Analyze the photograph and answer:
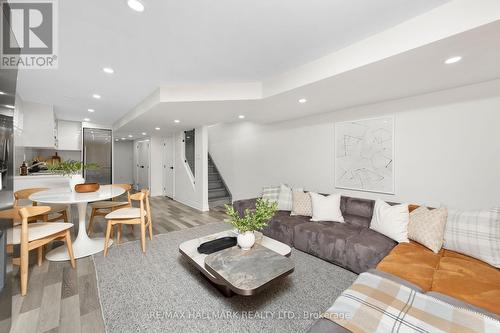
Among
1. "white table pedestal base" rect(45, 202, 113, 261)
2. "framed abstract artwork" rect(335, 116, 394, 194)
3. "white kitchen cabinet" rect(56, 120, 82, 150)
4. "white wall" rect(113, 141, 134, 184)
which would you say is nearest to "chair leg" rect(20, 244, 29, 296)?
"white table pedestal base" rect(45, 202, 113, 261)

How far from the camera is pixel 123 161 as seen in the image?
334 inches

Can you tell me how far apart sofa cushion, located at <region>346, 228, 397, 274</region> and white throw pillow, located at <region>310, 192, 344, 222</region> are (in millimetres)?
563

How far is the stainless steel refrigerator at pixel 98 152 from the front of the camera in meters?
5.70

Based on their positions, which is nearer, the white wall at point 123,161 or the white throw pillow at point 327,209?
the white throw pillow at point 327,209

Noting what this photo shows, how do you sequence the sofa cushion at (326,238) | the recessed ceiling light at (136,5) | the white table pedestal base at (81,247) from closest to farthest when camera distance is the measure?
the recessed ceiling light at (136,5) → the sofa cushion at (326,238) → the white table pedestal base at (81,247)

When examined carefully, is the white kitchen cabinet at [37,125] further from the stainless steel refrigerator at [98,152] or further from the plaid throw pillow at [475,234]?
the plaid throw pillow at [475,234]

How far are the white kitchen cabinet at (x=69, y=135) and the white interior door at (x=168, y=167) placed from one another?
2.25 meters

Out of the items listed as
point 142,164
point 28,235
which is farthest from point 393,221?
point 142,164

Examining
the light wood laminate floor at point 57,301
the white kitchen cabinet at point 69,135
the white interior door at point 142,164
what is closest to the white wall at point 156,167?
the white interior door at point 142,164

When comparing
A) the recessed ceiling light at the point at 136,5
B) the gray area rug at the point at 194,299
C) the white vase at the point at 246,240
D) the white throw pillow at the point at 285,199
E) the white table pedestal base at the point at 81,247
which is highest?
the recessed ceiling light at the point at 136,5

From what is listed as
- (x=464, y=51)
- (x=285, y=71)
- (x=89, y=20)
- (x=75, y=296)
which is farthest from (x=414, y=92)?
(x=75, y=296)

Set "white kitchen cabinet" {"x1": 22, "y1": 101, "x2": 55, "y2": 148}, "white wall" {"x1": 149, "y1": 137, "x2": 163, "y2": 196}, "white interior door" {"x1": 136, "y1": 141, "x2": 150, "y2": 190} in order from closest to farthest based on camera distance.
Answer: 1. "white kitchen cabinet" {"x1": 22, "y1": 101, "x2": 55, "y2": 148}
2. "white wall" {"x1": 149, "y1": 137, "x2": 163, "y2": 196}
3. "white interior door" {"x1": 136, "y1": 141, "x2": 150, "y2": 190}

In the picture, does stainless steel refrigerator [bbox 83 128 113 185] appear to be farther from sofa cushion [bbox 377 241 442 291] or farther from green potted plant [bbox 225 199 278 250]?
sofa cushion [bbox 377 241 442 291]

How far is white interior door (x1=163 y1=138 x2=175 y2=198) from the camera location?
6.33 meters
